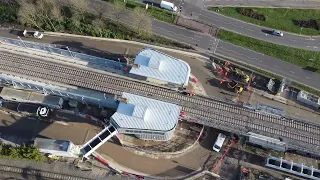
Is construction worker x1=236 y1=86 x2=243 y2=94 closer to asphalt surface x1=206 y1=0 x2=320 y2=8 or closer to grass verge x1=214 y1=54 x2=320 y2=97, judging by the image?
grass verge x1=214 y1=54 x2=320 y2=97

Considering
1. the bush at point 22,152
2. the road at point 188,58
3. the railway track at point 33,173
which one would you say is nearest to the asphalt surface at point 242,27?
A: the road at point 188,58

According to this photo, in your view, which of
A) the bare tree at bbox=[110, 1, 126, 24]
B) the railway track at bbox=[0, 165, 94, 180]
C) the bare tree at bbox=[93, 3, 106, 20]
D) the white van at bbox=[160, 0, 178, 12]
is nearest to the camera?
the railway track at bbox=[0, 165, 94, 180]

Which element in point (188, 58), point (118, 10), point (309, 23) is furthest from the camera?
point (118, 10)

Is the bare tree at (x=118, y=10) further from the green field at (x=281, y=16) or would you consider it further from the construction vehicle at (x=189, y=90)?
the construction vehicle at (x=189, y=90)

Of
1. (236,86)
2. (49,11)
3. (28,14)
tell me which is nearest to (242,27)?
(236,86)

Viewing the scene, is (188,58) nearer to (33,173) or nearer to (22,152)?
(22,152)

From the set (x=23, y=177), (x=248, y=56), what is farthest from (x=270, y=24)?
(x=23, y=177)

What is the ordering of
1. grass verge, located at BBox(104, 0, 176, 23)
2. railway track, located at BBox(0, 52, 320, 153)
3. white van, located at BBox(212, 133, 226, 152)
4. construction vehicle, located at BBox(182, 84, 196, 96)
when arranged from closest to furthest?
railway track, located at BBox(0, 52, 320, 153) < white van, located at BBox(212, 133, 226, 152) < construction vehicle, located at BBox(182, 84, 196, 96) < grass verge, located at BBox(104, 0, 176, 23)

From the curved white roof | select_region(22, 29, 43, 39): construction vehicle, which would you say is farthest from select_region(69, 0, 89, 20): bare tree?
the curved white roof
